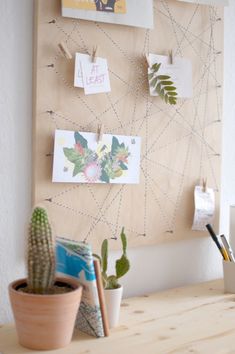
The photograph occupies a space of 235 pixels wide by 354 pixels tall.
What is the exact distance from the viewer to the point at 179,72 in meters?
1.27

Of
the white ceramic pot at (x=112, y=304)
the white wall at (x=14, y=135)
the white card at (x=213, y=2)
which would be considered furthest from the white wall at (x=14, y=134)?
the white card at (x=213, y=2)

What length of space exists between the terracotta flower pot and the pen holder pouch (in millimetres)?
513

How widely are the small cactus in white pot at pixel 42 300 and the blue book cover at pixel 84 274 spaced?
4 centimetres

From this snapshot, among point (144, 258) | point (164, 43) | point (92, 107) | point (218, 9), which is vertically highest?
point (218, 9)

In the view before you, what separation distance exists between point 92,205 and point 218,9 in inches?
26.3

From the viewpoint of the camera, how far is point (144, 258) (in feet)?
4.11

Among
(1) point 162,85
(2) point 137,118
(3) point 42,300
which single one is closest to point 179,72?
(1) point 162,85

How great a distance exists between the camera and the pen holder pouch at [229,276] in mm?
1239

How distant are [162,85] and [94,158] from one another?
0.27 metres

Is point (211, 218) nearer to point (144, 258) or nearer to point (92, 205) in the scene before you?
point (144, 258)

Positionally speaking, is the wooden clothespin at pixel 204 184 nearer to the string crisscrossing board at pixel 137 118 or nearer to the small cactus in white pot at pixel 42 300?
the string crisscrossing board at pixel 137 118

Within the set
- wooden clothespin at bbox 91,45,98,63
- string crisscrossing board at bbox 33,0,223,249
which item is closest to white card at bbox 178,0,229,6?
string crisscrossing board at bbox 33,0,223,249

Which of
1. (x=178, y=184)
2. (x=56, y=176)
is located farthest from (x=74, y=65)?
(x=178, y=184)

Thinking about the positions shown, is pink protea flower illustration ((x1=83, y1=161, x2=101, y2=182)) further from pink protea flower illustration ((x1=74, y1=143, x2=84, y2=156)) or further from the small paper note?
the small paper note
